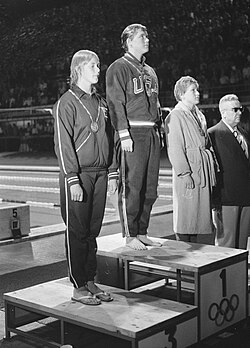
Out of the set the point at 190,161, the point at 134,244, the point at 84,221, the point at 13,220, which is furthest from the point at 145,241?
the point at 13,220

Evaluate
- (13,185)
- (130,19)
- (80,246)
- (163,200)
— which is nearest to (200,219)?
(80,246)

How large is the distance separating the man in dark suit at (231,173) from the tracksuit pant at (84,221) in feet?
4.37

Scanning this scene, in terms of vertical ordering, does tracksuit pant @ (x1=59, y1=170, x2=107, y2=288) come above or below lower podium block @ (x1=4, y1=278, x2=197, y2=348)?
above

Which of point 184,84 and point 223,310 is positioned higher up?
point 184,84

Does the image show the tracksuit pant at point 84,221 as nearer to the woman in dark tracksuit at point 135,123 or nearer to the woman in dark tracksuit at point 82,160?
the woman in dark tracksuit at point 82,160

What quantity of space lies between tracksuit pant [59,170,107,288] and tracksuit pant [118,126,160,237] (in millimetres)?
465

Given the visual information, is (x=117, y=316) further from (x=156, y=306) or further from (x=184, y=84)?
(x=184, y=84)

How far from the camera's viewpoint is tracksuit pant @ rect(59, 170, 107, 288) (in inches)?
120

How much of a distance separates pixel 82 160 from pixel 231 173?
4.92ft

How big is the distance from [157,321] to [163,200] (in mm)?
6256

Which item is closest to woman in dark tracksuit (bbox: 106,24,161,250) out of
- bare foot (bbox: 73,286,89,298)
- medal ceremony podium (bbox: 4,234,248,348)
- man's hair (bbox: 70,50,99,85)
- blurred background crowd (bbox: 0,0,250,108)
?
medal ceremony podium (bbox: 4,234,248,348)

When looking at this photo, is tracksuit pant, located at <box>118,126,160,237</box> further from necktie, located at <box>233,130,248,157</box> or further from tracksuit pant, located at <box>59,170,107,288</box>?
necktie, located at <box>233,130,248,157</box>

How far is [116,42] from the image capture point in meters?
18.5

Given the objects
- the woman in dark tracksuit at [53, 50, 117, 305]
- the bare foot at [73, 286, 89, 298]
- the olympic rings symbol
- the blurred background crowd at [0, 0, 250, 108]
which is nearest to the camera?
the woman in dark tracksuit at [53, 50, 117, 305]
